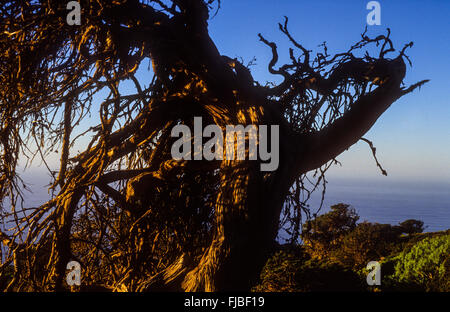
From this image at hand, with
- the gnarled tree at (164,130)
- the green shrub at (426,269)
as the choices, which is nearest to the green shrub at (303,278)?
the green shrub at (426,269)

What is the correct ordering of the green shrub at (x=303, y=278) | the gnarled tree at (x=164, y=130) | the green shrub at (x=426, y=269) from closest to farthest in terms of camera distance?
the gnarled tree at (x=164, y=130) → the green shrub at (x=426, y=269) → the green shrub at (x=303, y=278)

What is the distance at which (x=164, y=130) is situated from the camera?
4270mm

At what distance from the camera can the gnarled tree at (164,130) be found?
123 inches

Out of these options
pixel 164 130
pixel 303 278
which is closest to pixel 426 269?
pixel 303 278

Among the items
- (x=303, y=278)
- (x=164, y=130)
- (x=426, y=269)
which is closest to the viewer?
(x=164, y=130)

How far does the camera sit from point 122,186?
4.56 m

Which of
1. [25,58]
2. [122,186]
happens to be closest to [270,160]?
[122,186]

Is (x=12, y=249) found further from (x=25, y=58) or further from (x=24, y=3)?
(x=24, y=3)

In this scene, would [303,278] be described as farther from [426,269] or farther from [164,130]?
[164,130]

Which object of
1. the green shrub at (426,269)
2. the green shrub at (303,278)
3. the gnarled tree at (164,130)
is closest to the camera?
the gnarled tree at (164,130)

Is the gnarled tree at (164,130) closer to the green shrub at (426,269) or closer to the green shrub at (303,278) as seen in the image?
the green shrub at (303,278)

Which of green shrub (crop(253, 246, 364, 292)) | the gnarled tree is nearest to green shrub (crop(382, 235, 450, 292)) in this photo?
green shrub (crop(253, 246, 364, 292))

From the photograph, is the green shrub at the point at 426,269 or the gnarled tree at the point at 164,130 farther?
the green shrub at the point at 426,269

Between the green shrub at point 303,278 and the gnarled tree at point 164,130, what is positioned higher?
the gnarled tree at point 164,130
